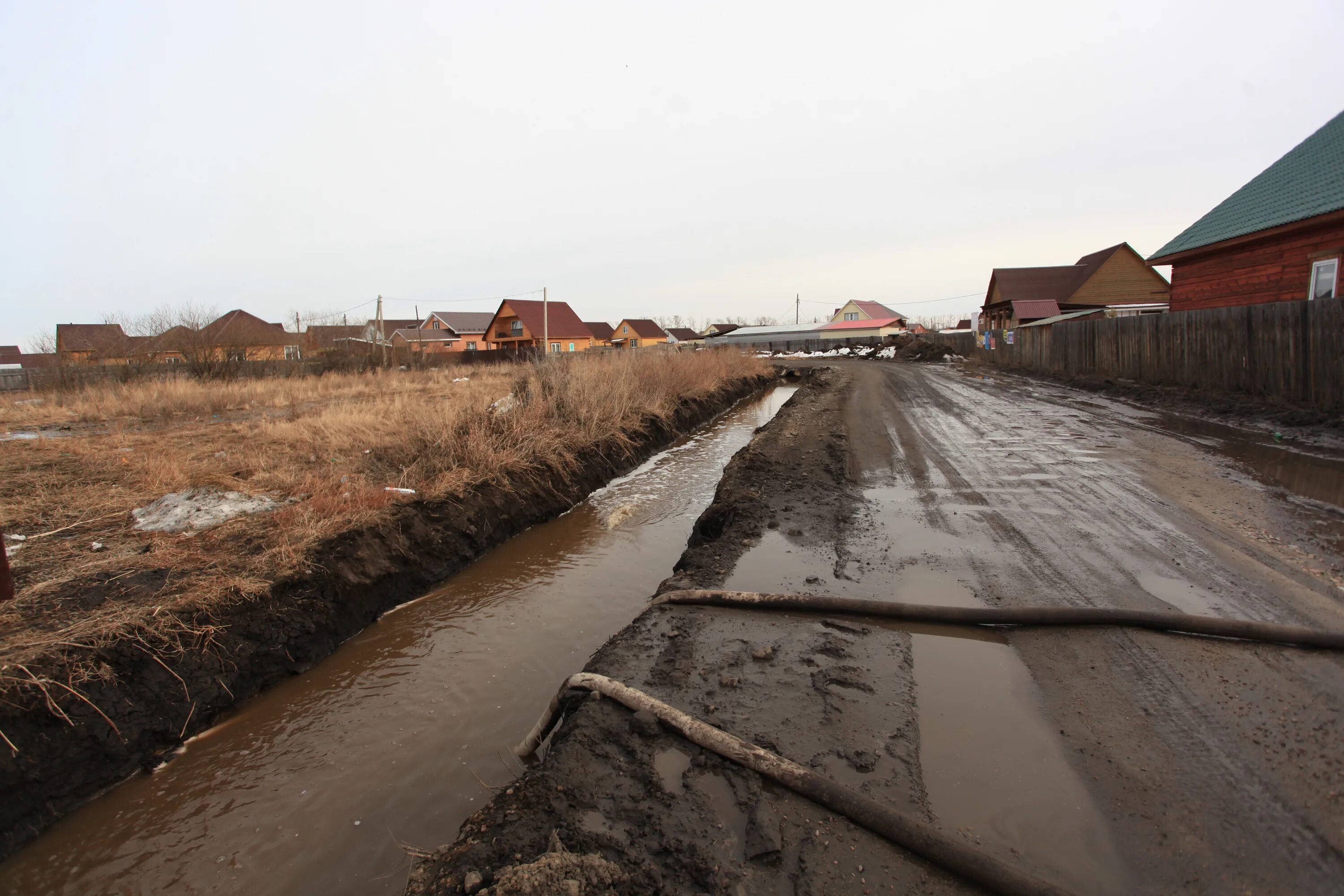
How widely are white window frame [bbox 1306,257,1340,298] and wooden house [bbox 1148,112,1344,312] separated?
0.02 m

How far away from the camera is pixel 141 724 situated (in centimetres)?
402

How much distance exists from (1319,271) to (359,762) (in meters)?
18.9

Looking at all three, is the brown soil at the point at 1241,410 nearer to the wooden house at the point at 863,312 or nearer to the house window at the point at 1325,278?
the house window at the point at 1325,278

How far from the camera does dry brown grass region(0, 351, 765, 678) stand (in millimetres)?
4633

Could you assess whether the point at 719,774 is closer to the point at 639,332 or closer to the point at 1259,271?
the point at 1259,271

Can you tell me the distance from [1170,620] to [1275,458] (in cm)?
582

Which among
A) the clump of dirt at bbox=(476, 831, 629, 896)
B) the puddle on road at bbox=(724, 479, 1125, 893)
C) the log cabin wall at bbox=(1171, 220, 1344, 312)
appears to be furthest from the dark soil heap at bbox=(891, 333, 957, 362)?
the clump of dirt at bbox=(476, 831, 629, 896)

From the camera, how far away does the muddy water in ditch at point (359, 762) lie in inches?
127

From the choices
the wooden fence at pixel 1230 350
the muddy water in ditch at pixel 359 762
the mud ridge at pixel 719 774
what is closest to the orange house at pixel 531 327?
the wooden fence at pixel 1230 350

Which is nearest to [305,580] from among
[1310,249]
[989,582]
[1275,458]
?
[989,582]

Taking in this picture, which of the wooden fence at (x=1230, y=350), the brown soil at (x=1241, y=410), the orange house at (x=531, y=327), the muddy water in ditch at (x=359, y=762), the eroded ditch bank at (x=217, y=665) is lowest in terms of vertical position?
the muddy water in ditch at (x=359, y=762)

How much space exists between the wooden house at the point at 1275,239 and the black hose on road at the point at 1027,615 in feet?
42.7

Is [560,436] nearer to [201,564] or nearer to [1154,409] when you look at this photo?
[201,564]

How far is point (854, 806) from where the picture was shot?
2.51 metres
